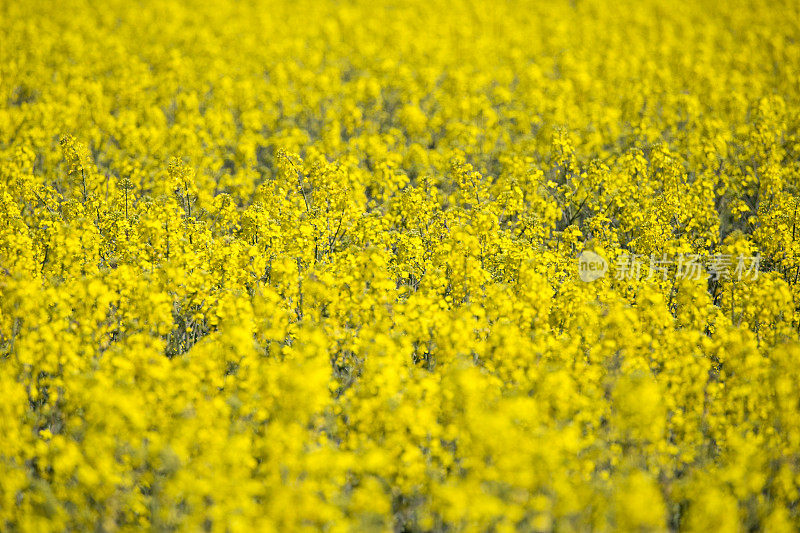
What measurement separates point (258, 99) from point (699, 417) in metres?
14.4

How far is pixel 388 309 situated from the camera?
9.43 metres

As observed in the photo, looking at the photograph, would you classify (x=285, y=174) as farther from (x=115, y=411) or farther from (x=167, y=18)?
(x=167, y=18)

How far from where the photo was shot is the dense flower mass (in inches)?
259

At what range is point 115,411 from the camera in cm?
675
